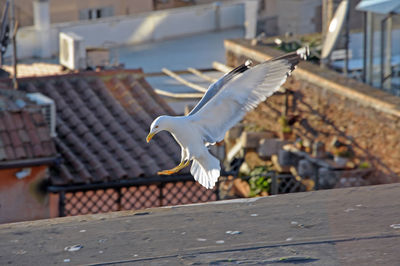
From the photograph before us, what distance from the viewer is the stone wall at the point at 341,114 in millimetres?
11180

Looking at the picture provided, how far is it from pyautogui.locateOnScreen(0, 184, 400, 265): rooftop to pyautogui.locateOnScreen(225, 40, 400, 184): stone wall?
21.8ft

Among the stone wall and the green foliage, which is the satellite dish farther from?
the green foliage

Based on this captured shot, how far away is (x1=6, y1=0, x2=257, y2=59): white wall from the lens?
A: 1708 centimetres

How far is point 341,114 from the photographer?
12.2 meters

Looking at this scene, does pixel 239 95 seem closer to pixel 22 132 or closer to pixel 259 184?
pixel 22 132

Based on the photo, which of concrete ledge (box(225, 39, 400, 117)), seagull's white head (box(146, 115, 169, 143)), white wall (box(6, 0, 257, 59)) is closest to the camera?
seagull's white head (box(146, 115, 169, 143))

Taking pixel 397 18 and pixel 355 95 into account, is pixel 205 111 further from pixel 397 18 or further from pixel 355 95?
pixel 397 18

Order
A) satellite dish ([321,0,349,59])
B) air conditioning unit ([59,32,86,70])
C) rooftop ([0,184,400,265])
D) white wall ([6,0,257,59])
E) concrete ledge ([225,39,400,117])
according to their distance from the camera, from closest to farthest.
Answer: rooftop ([0,184,400,265]), concrete ledge ([225,39,400,117]), satellite dish ([321,0,349,59]), air conditioning unit ([59,32,86,70]), white wall ([6,0,257,59])

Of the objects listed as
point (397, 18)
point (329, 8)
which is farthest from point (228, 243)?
point (329, 8)

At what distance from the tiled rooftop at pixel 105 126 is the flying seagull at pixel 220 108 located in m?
4.49

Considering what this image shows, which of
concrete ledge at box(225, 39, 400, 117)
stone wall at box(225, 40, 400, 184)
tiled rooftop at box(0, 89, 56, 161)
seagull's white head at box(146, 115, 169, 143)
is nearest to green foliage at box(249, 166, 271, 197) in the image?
stone wall at box(225, 40, 400, 184)

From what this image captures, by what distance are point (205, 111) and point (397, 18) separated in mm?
8347

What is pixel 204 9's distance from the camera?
65.8ft

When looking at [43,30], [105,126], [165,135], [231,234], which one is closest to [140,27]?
[43,30]
